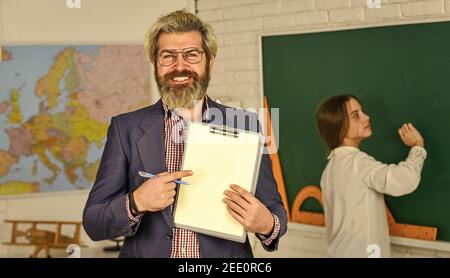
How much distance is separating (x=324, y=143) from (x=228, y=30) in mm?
831

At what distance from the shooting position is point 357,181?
2551mm

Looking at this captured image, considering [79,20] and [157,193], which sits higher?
[79,20]

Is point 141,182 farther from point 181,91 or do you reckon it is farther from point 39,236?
point 39,236

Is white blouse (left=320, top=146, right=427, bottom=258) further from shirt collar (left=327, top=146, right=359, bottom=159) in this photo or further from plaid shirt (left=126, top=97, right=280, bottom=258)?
plaid shirt (left=126, top=97, right=280, bottom=258)

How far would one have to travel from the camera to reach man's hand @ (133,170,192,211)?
1278 mm

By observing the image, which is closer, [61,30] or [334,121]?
[334,121]

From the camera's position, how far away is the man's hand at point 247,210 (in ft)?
4.24

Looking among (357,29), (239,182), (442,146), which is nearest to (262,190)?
(239,182)

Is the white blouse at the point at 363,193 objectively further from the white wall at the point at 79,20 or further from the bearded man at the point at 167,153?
the white wall at the point at 79,20

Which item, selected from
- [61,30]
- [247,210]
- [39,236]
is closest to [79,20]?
[61,30]

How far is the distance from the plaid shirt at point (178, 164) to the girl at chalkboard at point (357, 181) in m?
1.24

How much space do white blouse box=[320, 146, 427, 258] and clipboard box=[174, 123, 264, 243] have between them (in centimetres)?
127

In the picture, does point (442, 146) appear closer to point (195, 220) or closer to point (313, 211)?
point (313, 211)

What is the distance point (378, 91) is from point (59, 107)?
151 centimetres
